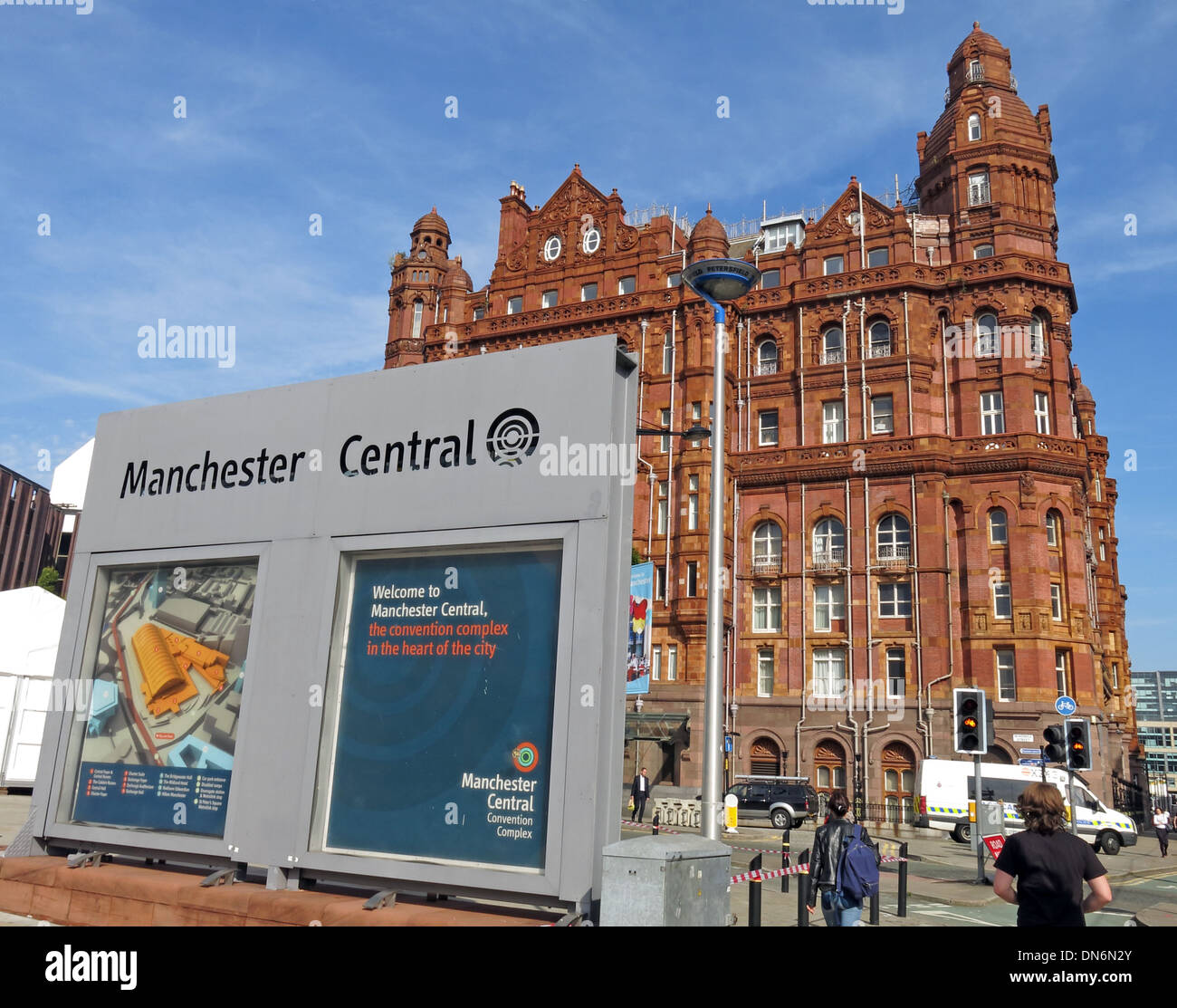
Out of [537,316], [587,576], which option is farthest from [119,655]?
[537,316]

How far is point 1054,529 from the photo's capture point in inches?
1576

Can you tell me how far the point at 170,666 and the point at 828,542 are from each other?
3626 centimetres

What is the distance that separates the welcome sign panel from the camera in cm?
788

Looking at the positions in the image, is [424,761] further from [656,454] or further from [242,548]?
[656,454]

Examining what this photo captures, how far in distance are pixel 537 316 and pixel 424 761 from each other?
43.2 m

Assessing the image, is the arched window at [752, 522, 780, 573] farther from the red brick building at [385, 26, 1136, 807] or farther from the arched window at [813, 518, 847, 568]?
the arched window at [813, 518, 847, 568]

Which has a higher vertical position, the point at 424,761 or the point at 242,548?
the point at 242,548

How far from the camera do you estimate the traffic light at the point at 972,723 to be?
17.5 m

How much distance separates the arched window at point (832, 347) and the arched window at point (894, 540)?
812cm

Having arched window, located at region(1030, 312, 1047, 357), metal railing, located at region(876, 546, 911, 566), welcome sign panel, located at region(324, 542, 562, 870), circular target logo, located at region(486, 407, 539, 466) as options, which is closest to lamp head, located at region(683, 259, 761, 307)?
circular target logo, located at region(486, 407, 539, 466)

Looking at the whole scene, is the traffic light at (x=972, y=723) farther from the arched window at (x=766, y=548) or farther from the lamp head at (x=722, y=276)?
the arched window at (x=766, y=548)

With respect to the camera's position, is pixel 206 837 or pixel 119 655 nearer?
pixel 206 837

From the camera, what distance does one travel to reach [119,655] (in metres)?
10.6

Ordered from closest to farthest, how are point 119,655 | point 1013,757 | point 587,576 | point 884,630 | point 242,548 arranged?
1. point 587,576
2. point 242,548
3. point 119,655
4. point 1013,757
5. point 884,630
